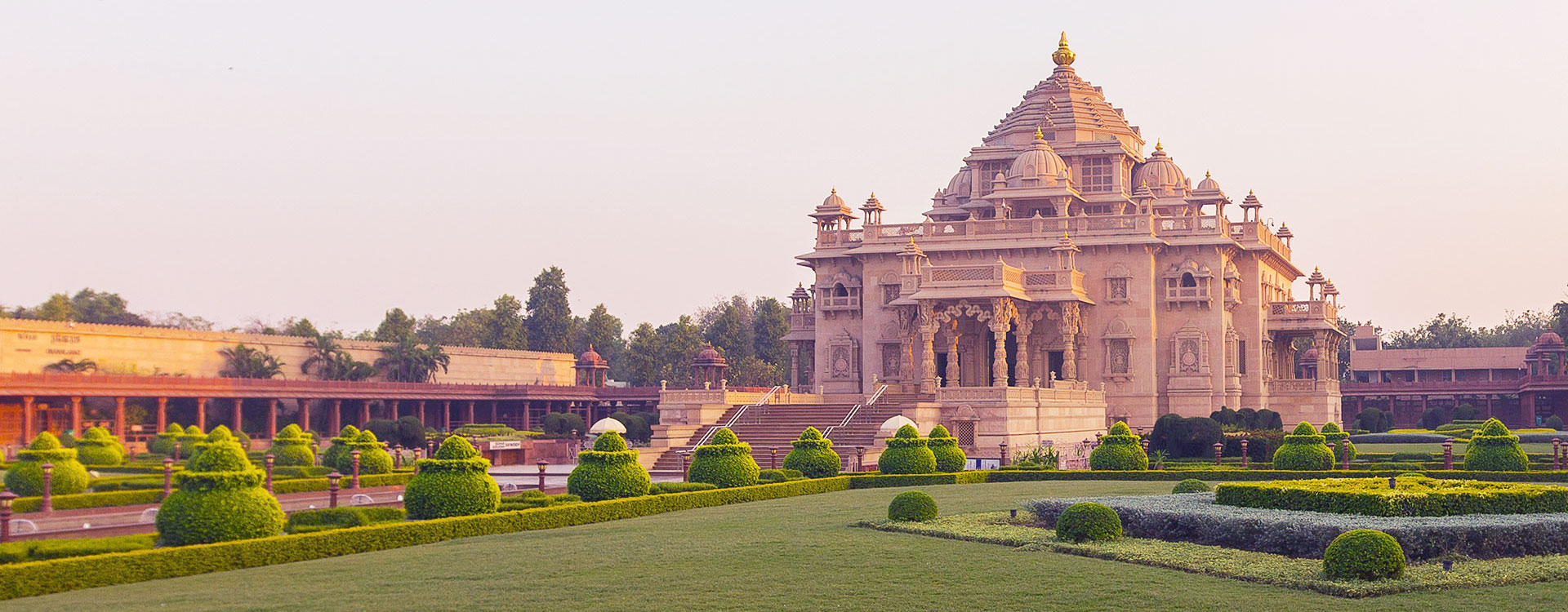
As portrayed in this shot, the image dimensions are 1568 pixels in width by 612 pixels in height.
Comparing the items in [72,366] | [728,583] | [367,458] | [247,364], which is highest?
[247,364]

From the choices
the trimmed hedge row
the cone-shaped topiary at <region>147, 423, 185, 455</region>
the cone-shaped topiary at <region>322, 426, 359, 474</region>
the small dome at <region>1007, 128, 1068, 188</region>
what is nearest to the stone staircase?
the cone-shaped topiary at <region>322, 426, 359, 474</region>

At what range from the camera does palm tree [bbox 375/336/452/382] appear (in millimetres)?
83562

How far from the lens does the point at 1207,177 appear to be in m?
58.4

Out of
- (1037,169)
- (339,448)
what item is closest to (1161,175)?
(1037,169)

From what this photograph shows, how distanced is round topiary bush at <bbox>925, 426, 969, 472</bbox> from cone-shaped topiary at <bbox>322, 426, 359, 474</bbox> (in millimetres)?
14423

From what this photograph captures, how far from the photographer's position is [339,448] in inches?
1559

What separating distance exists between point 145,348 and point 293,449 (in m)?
32.2

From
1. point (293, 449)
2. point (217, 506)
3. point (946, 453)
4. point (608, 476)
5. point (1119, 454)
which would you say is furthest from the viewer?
point (293, 449)

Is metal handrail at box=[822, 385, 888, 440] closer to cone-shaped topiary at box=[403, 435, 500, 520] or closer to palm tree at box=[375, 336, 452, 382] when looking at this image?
cone-shaped topiary at box=[403, 435, 500, 520]

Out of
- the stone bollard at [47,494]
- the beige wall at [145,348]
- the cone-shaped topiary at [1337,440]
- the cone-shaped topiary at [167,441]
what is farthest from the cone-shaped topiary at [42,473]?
the beige wall at [145,348]

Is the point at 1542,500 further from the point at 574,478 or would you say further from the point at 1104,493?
the point at 574,478

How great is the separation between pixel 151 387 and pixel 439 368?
27.7 metres

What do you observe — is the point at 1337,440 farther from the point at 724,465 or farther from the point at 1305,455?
the point at 724,465

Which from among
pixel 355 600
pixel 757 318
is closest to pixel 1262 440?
pixel 355 600
